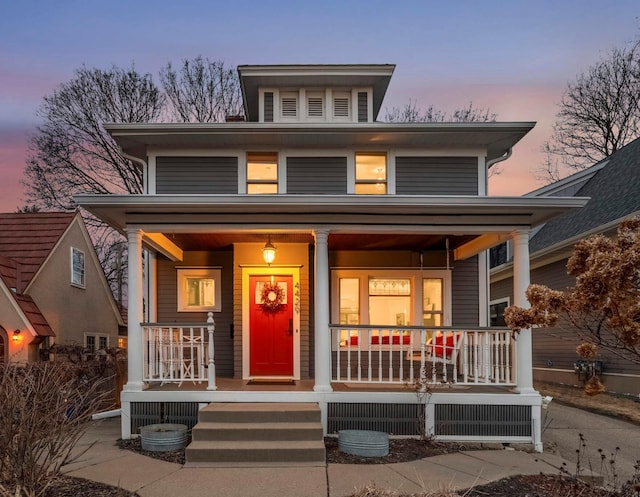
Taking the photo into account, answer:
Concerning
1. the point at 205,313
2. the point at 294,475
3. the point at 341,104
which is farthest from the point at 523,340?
the point at 205,313

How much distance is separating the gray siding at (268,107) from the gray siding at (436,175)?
260 cm

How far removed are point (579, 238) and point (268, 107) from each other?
23.9ft

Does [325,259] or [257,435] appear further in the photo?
[325,259]

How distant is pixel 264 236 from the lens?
356 inches

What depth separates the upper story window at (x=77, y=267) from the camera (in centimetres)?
1455

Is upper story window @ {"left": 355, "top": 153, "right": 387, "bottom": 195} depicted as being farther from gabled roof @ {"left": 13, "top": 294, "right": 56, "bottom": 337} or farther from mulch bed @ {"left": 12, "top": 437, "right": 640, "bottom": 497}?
gabled roof @ {"left": 13, "top": 294, "right": 56, "bottom": 337}

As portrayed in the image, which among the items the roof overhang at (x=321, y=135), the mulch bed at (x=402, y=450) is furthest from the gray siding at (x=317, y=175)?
the mulch bed at (x=402, y=450)

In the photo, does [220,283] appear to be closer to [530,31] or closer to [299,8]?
[299,8]

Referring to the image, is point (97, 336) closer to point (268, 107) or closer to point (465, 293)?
point (268, 107)

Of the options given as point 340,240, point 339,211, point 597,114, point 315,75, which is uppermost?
point 597,114

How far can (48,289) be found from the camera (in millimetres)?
13086

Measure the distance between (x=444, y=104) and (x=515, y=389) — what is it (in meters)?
17.8

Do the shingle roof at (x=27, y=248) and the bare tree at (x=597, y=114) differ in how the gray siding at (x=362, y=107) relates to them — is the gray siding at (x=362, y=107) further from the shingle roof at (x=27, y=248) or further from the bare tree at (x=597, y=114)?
the bare tree at (x=597, y=114)

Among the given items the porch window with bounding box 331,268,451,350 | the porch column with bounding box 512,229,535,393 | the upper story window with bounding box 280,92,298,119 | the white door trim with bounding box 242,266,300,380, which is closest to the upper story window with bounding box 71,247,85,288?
the white door trim with bounding box 242,266,300,380
